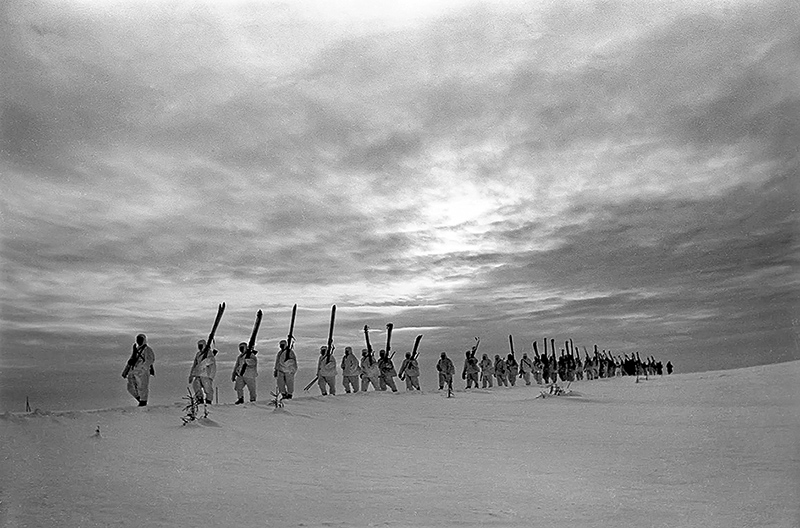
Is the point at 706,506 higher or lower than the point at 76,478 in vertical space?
lower

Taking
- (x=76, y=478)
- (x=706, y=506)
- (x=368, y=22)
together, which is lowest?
(x=706, y=506)

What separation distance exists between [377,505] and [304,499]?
1.71 feet

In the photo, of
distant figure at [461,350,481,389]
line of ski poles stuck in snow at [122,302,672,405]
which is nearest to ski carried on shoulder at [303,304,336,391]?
line of ski poles stuck in snow at [122,302,672,405]

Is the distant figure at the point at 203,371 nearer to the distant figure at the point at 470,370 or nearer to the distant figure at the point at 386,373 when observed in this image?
the distant figure at the point at 386,373

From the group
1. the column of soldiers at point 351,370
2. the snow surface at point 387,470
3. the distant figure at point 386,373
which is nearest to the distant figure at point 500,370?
the column of soldiers at point 351,370

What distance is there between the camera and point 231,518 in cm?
415

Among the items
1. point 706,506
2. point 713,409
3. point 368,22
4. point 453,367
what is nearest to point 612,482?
point 706,506

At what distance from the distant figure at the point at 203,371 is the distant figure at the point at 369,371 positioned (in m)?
6.87

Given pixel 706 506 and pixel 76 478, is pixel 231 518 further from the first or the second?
pixel 706 506

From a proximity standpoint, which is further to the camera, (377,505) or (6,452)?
(6,452)

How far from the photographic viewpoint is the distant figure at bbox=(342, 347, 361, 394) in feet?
55.2

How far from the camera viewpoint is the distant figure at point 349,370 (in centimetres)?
1681

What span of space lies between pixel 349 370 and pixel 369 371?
1.60 meters

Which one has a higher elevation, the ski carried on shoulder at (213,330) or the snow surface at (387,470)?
the ski carried on shoulder at (213,330)
